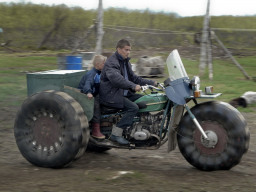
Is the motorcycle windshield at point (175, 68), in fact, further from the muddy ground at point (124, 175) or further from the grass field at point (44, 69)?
the grass field at point (44, 69)

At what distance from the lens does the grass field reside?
11625 millimetres

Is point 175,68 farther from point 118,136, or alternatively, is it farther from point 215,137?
point 118,136

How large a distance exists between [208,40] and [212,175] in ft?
33.0

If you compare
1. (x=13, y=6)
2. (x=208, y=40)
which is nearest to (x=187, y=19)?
(x=13, y=6)

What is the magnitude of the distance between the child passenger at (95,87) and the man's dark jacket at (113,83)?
0.15 metres

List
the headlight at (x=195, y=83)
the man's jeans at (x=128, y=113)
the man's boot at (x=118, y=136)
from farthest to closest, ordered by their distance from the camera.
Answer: the man's boot at (x=118, y=136), the man's jeans at (x=128, y=113), the headlight at (x=195, y=83)

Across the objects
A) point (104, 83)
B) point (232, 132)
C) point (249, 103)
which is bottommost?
point (249, 103)

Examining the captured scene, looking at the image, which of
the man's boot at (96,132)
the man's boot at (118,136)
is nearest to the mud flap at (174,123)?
the man's boot at (118,136)

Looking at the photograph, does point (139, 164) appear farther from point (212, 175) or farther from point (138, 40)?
point (138, 40)

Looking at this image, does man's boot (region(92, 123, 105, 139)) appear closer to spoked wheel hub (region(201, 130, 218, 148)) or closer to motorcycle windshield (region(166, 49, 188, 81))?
motorcycle windshield (region(166, 49, 188, 81))

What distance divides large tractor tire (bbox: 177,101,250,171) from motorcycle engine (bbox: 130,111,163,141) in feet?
1.24

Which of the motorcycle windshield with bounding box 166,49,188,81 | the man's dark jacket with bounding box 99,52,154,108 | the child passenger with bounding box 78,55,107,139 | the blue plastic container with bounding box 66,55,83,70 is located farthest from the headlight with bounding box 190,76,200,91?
the blue plastic container with bounding box 66,55,83,70

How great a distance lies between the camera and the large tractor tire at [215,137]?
210 inches

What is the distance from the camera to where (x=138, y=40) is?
23.8 m
